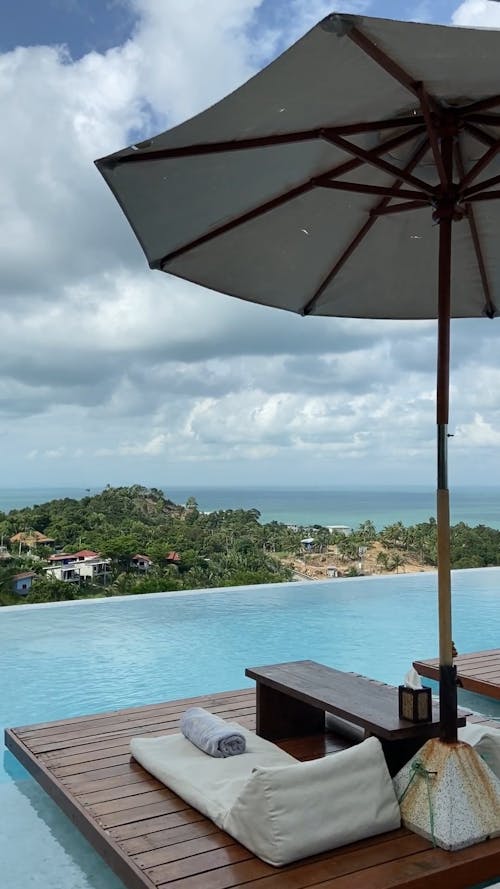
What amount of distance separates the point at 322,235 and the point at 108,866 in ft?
7.75

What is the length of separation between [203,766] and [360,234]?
6.93 ft

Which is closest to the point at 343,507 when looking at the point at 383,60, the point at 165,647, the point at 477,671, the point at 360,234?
the point at 165,647

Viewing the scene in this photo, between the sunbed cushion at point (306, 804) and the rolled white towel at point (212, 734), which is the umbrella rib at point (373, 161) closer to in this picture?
the sunbed cushion at point (306, 804)

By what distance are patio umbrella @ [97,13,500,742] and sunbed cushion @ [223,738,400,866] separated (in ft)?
0.90

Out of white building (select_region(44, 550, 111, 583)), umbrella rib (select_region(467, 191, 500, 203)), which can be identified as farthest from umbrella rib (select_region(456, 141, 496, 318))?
white building (select_region(44, 550, 111, 583))

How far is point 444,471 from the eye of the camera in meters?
2.48

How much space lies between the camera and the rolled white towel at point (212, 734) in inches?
118

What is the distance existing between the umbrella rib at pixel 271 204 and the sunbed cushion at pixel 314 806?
1823mm

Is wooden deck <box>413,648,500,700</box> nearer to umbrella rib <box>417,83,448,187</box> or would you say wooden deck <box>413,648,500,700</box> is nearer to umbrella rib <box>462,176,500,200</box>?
umbrella rib <box>462,176,500,200</box>

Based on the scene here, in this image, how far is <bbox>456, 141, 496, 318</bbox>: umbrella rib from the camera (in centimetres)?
276

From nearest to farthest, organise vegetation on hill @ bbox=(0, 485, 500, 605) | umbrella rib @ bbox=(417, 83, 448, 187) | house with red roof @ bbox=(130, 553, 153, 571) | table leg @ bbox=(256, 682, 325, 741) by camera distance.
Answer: umbrella rib @ bbox=(417, 83, 448, 187), table leg @ bbox=(256, 682, 325, 741), vegetation on hill @ bbox=(0, 485, 500, 605), house with red roof @ bbox=(130, 553, 153, 571)

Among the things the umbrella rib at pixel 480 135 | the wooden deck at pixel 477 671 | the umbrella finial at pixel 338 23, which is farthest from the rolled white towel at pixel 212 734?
the umbrella finial at pixel 338 23

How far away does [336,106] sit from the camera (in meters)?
2.20

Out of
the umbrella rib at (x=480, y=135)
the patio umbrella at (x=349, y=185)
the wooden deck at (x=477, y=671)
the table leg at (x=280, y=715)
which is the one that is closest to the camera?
the patio umbrella at (x=349, y=185)
